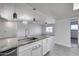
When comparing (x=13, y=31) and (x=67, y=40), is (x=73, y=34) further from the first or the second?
(x=13, y=31)

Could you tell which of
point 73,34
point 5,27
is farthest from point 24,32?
point 73,34

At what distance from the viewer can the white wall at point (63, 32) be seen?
225 inches

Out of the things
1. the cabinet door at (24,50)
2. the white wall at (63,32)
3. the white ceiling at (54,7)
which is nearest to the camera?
the cabinet door at (24,50)

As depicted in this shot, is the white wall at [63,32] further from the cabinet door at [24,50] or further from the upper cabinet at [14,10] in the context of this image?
the cabinet door at [24,50]

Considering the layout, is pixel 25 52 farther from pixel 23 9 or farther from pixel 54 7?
pixel 54 7

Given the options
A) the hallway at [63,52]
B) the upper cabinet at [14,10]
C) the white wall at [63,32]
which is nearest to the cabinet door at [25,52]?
the upper cabinet at [14,10]

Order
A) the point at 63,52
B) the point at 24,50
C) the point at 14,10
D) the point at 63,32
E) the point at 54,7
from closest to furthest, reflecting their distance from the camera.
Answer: the point at 24,50 → the point at 14,10 → the point at 54,7 → the point at 63,52 → the point at 63,32

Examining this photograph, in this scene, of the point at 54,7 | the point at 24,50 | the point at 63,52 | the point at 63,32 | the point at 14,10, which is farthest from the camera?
the point at 63,32

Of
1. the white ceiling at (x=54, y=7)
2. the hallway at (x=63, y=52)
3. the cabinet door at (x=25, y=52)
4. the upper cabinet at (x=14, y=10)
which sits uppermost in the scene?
the white ceiling at (x=54, y=7)

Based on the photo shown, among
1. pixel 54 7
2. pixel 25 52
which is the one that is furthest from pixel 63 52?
pixel 25 52

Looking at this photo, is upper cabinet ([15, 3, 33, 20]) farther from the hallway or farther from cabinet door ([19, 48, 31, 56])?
the hallway

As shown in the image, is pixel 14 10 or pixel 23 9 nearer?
pixel 14 10

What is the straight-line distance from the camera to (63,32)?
6.07 metres

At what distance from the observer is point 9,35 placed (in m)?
1.93
